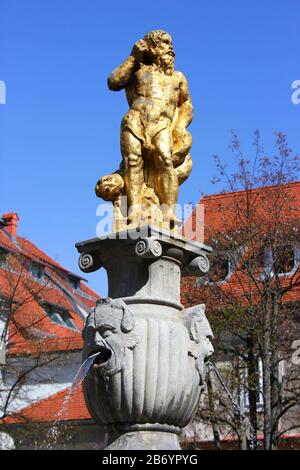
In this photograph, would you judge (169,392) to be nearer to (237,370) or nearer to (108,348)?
(108,348)

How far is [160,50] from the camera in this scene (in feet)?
24.8

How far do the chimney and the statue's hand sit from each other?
29.4 meters

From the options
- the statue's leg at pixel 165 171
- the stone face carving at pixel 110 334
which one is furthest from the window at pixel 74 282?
the stone face carving at pixel 110 334

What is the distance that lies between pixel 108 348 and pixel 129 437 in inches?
27.6

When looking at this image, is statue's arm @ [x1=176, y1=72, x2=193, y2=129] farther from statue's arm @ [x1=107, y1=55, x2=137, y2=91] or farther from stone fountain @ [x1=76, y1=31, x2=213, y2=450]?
statue's arm @ [x1=107, y1=55, x2=137, y2=91]

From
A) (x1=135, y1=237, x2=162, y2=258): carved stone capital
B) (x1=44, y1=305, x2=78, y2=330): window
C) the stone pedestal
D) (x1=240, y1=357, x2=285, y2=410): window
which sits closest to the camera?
the stone pedestal

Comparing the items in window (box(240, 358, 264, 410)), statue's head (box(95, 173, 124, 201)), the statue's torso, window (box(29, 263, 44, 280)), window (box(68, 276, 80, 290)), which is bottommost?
window (box(240, 358, 264, 410))

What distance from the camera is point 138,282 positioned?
6.85m

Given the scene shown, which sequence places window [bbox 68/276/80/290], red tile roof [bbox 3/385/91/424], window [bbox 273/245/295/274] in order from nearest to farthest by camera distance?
window [bbox 273/245/295/274] < red tile roof [bbox 3/385/91/424] < window [bbox 68/276/80/290]

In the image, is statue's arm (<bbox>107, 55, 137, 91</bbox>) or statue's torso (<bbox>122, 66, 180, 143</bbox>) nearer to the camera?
statue's torso (<bbox>122, 66, 180, 143</bbox>)

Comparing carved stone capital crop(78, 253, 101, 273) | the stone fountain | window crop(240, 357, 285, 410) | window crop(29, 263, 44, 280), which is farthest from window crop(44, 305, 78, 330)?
carved stone capital crop(78, 253, 101, 273)

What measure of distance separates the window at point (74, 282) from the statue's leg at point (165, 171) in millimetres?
31690

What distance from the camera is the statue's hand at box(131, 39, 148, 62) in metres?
7.59

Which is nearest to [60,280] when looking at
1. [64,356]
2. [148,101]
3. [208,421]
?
[64,356]
